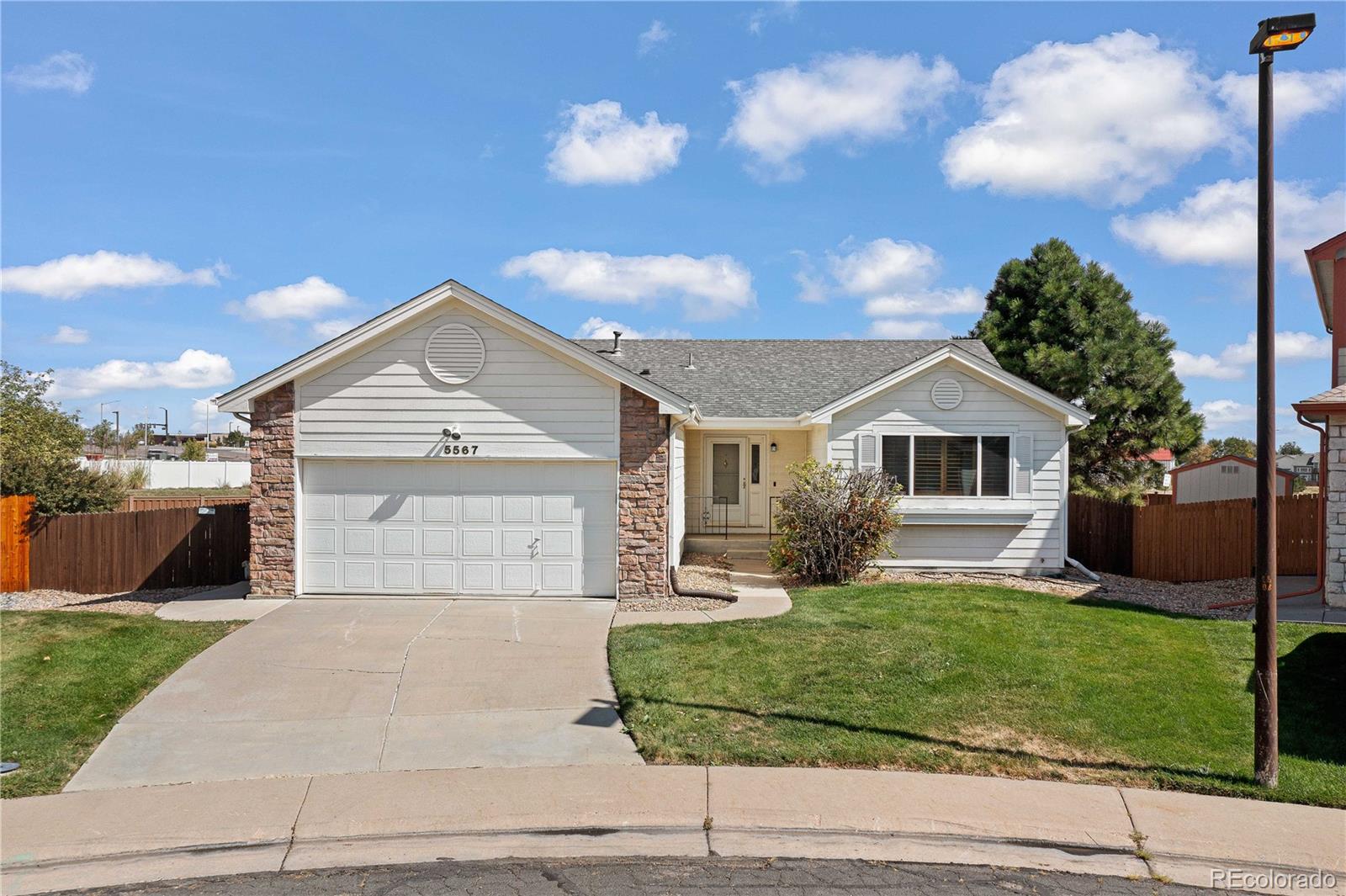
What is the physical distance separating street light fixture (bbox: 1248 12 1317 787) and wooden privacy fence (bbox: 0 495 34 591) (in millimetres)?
17714

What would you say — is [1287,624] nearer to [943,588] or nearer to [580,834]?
[943,588]

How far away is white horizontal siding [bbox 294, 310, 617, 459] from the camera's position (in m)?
12.6

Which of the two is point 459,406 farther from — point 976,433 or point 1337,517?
point 1337,517

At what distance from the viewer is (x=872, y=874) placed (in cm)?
515

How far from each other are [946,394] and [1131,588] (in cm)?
466

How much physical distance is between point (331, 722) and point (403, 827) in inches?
94.4

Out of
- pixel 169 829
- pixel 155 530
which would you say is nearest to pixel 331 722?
pixel 169 829

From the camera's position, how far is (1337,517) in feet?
40.2

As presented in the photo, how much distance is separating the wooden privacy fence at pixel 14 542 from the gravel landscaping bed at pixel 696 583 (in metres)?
10.8

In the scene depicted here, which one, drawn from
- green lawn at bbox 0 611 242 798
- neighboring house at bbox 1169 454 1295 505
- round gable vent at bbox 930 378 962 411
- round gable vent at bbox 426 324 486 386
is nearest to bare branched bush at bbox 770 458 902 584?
round gable vent at bbox 930 378 962 411

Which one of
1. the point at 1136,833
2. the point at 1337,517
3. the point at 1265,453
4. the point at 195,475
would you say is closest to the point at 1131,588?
the point at 1337,517

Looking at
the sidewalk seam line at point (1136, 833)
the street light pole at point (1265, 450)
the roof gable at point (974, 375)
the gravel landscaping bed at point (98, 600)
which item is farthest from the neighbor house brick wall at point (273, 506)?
the street light pole at point (1265, 450)

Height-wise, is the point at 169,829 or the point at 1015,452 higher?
the point at 1015,452

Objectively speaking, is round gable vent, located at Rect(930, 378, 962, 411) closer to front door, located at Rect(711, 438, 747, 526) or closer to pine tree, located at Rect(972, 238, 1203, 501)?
front door, located at Rect(711, 438, 747, 526)
